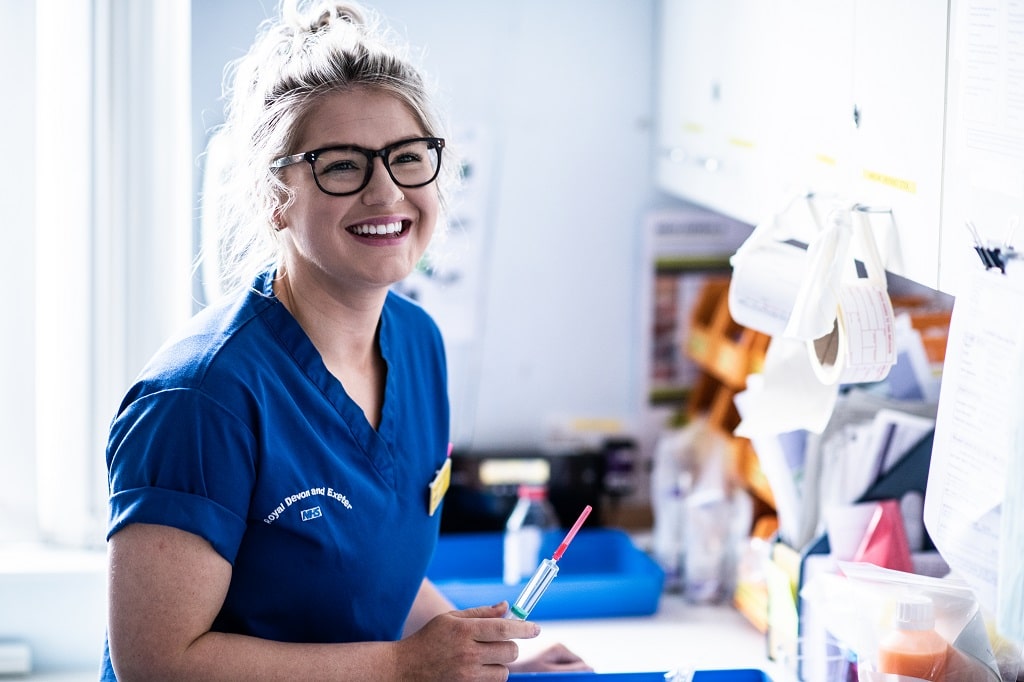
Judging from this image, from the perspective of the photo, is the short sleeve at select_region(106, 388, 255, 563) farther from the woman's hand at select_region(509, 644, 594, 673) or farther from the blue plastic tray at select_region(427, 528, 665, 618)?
the blue plastic tray at select_region(427, 528, 665, 618)

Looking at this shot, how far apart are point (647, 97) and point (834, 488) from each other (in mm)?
1056

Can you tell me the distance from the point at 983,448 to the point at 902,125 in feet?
1.21

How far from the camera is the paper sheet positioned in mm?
1026

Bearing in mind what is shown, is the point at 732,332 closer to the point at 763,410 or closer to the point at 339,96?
the point at 763,410

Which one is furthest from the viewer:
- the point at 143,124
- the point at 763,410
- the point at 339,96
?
the point at 143,124

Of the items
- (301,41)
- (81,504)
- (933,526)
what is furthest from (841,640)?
(81,504)

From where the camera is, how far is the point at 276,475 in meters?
1.18

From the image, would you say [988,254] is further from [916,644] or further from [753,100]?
[753,100]

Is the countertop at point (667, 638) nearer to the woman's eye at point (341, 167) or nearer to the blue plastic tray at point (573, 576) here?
the blue plastic tray at point (573, 576)

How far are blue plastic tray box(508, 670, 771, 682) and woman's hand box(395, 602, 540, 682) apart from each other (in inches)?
2.5

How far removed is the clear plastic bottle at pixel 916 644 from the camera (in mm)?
1186

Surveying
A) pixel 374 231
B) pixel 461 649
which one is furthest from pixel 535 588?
pixel 374 231

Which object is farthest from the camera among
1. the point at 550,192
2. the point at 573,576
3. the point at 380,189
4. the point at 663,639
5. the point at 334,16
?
the point at 550,192

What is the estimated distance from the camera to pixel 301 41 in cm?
129
